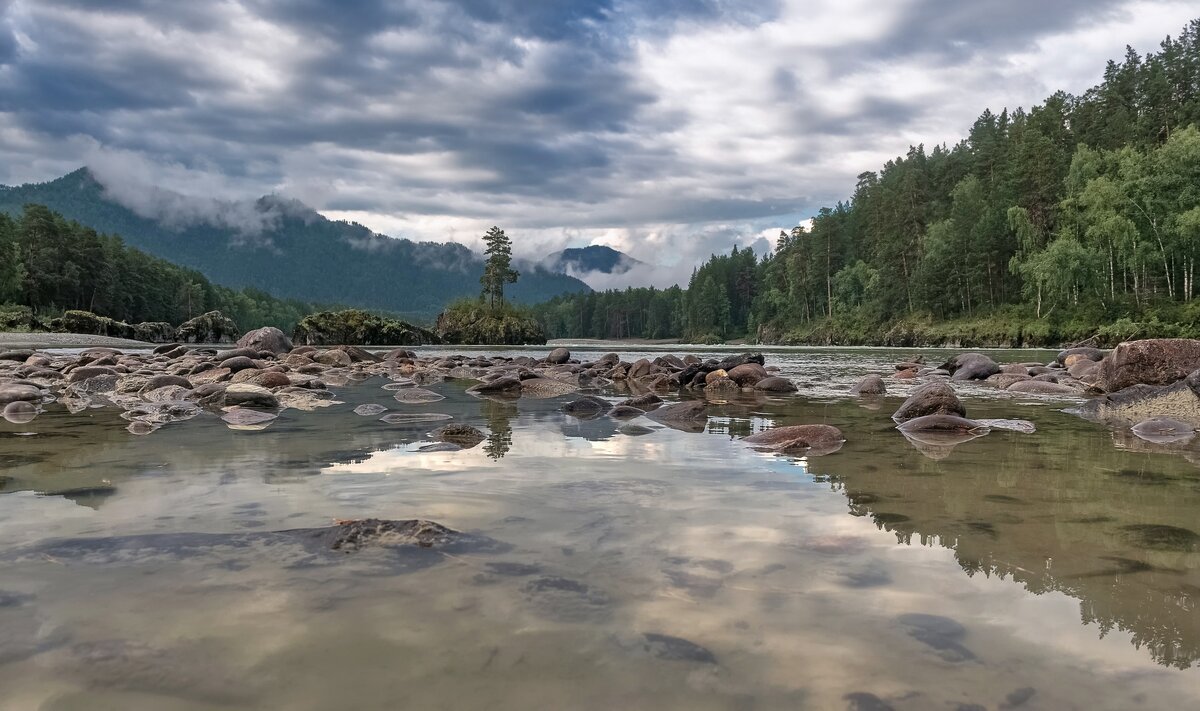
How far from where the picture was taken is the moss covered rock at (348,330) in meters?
60.0

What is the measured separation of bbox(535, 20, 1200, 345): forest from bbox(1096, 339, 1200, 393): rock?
40.3 meters

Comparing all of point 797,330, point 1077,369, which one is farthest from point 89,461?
point 797,330

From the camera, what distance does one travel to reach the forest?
47531 mm

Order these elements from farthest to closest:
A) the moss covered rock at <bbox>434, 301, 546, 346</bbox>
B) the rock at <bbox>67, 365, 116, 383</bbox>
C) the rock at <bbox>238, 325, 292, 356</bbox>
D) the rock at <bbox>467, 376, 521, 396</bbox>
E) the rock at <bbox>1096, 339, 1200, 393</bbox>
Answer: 1. the moss covered rock at <bbox>434, 301, 546, 346</bbox>
2. the rock at <bbox>238, 325, 292, 356</bbox>
3. the rock at <bbox>467, 376, 521, 396</bbox>
4. the rock at <bbox>67, 365, 116, 383</bbox>
5. the rock at <bbox>1096, 339, 1200, 393</bbox>

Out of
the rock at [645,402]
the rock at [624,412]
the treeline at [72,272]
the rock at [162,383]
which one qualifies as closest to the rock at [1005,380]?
the rock at [645,402]

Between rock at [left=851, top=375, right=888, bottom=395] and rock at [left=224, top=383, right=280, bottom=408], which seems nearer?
rock at [left=224, top=383, right=280, bottom=408]

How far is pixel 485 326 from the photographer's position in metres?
75.8

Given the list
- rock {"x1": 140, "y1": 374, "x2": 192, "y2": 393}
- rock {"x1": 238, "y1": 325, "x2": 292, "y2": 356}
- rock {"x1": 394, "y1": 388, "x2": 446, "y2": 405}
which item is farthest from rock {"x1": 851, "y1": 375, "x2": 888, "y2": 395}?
rock {"x1": 238, "y1": 325, "x2": 292, "y2": 356}

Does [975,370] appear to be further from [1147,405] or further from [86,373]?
[86,373]

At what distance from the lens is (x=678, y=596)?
2422 mm

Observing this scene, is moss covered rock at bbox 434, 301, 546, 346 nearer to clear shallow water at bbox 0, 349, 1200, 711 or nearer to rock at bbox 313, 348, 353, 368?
rock at bbox 313, 348, 353, 368

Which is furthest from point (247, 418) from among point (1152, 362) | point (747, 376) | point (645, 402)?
point (1152, 362)

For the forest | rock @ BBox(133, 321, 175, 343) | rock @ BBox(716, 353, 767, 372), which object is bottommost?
rock @ BBox(133, 321, 175, 343)

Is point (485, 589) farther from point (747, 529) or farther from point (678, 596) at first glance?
point (747, 529)
